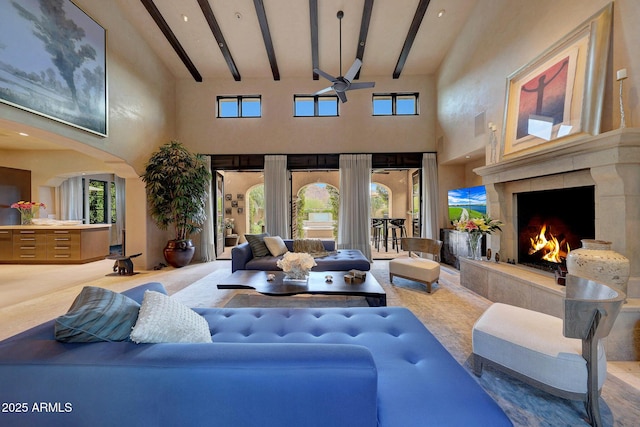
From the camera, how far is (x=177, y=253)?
5414 mm

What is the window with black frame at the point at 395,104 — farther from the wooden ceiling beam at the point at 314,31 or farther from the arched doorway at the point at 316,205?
the arched doorway at the point at 316,205

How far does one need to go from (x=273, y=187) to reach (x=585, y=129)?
5.35 meters

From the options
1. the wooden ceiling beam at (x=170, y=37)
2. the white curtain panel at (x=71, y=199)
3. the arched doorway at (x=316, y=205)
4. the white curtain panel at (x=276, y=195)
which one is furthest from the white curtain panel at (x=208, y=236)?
the white curtain panel at (x=71, y=199)

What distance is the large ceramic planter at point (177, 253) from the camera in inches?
213

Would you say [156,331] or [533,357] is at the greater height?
[156,331]

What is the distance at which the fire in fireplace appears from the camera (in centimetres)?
280

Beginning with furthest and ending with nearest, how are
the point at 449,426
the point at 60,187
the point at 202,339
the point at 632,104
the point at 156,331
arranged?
1. the point at 60,187
2. the point at 632,104
3. the point at 202,339
4. the point at 156,331
5. the point at 449,426

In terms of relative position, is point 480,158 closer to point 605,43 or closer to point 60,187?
point 605,43

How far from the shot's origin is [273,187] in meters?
6.28

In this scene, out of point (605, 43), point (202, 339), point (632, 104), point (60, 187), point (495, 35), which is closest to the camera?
point (202, 339)

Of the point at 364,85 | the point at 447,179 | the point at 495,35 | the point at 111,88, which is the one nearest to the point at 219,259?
the point at 111,88

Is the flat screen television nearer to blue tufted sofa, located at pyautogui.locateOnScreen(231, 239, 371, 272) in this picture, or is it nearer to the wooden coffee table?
blue tufted sofa, located at pyautogui.locateOnScreen(231, 239, 371, 272)

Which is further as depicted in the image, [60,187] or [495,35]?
[60,187]

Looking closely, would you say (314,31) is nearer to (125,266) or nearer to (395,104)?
(395,104)
